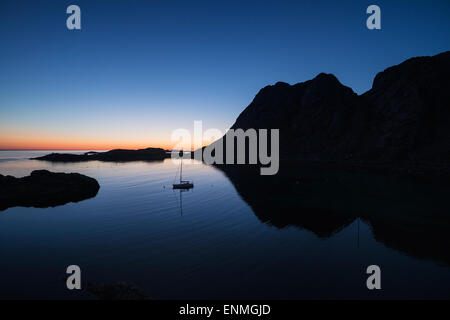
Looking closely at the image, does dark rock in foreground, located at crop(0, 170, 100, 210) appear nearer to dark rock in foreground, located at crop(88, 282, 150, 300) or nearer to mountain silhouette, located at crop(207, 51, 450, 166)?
dark rock in foreground, located at crop(88, 282, 150, 300)

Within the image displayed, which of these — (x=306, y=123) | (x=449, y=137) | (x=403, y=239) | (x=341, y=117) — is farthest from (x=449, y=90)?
(x=403, y=239)

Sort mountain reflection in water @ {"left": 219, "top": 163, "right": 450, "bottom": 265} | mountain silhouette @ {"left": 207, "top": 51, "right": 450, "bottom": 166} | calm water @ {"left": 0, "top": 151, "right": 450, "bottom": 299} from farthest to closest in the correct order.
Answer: mountain silhouette @ {"left": 207, "top": 51, "right": 450, "bottom": 166} → mountain reflection in water @ {"left": 219, "top": 163, "right": 450, "bottom": 265} → calm water @ {"left": 0, "top": 151, "right": 450, "bottom": 299}

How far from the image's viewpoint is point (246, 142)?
7367 inches

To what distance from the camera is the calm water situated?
16250mm

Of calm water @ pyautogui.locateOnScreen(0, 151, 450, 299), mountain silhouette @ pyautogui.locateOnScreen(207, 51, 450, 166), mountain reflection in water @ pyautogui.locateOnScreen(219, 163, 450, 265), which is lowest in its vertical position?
calm water @ pyautogui.locateOnScreen(0, 151, 450, 299)

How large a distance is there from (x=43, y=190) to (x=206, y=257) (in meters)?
42.2

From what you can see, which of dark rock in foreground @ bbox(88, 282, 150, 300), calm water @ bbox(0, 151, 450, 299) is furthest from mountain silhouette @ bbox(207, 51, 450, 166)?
dark rock in foreground @ bbox(88, 282, 150, 300)

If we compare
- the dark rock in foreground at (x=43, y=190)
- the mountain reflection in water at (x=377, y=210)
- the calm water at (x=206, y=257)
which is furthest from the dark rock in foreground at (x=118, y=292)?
the dark rock in foreground at (x=43, y=190)

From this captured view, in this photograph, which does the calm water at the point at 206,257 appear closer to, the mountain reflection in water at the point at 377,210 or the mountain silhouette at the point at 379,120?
the mountain reflection in water at the point at 377,210

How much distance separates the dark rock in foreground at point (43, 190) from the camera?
4100 cm

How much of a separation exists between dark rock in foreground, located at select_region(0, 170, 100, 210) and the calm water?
4.90 metres

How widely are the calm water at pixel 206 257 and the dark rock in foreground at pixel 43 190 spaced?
4.90 metres
